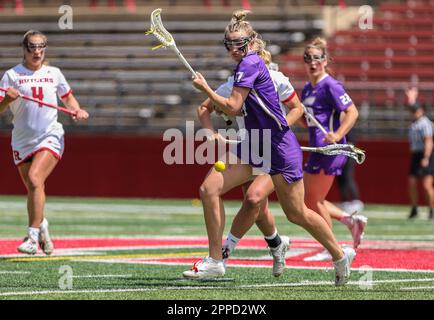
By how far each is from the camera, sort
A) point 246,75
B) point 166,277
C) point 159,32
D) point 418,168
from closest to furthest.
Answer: point 246,75 → point 159,32 → point 166,277 → point 418,168

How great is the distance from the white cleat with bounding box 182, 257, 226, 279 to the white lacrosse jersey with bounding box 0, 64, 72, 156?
313 centimetres

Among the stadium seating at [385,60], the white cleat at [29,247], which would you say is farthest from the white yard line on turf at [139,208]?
the white cleat at [29,247]

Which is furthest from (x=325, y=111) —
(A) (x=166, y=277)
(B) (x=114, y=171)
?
(B) (x=114, y=171)

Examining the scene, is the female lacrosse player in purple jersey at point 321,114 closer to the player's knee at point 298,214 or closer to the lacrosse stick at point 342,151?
the lacrosse stick at point 342,151

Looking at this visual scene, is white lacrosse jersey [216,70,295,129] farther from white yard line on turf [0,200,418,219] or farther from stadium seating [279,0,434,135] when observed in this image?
stadium seating [279,0,434,135]

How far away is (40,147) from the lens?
11305mm

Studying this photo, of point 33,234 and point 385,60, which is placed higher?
point 33,234

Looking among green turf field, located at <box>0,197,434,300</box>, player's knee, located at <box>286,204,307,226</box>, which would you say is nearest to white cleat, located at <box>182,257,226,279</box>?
green turf field, located at <box>0,197,434,300</box>

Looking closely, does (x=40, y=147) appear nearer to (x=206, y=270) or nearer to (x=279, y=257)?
(x=279, y=257)

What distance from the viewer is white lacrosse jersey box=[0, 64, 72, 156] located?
11289 millimetres

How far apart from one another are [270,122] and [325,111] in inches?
103

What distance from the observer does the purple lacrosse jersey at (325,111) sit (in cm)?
1093
